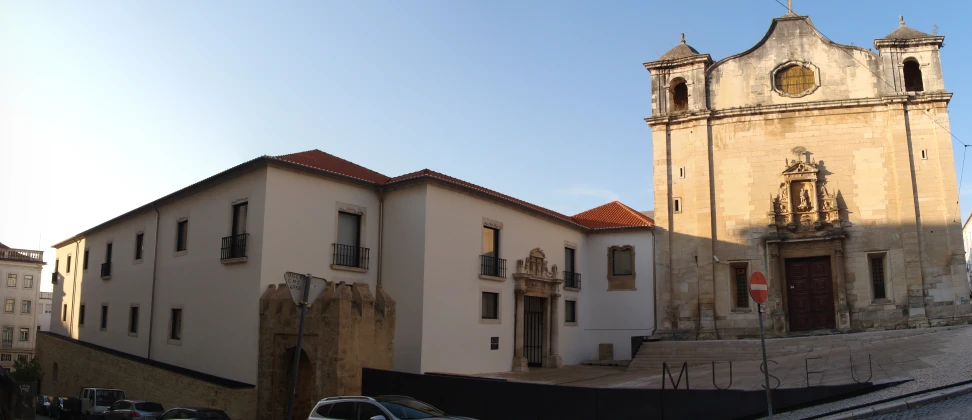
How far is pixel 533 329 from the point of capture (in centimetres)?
2700

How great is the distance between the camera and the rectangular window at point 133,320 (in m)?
27.6

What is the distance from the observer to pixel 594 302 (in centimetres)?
3067

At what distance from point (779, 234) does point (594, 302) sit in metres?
8.15

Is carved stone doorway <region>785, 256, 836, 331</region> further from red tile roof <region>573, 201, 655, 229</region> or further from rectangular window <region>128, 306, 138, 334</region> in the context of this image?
rectangular window <region>128, 306, 138, 334</region>

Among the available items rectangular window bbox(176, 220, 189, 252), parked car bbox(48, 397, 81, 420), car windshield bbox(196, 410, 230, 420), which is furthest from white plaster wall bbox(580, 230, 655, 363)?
parked car bbox(48, 397, 81, 420)

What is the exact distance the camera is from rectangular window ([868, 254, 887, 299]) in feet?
83.0

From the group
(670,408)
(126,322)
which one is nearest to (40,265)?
(126,322)

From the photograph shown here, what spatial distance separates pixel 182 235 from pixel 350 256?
23.3ft

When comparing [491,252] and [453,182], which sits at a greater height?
[453,182]

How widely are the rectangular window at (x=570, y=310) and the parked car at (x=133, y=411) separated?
15294mm

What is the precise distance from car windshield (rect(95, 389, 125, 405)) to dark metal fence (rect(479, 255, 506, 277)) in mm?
12870

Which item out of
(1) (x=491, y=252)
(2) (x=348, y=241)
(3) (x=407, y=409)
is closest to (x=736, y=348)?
(1) (x=491, y=252)

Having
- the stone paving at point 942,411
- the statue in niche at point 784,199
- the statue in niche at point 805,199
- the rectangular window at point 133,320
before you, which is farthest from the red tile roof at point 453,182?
the stone paving at point 942,411

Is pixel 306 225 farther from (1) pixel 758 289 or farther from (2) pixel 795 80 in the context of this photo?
(2) pixel 795 80
